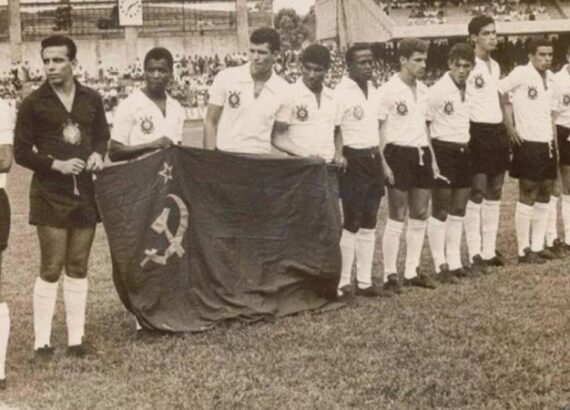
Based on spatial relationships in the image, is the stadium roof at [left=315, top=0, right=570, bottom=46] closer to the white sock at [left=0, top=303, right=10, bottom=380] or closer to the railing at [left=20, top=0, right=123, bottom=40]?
the railing at [left=20, top=0, right=123, bottom=40]

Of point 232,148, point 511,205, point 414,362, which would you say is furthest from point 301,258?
point 511,205

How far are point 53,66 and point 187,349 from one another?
6.95ft

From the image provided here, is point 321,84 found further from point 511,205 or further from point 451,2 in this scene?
point 451,2

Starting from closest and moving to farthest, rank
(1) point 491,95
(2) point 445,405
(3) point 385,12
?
(2) point 445,405, (1) point 491,95, (3) point 385,12

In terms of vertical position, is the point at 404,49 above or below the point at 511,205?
above

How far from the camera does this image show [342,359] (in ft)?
19.4

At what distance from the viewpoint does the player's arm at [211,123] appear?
720cm

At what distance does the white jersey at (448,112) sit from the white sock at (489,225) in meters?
0.92

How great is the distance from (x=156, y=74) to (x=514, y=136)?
13.1 ft

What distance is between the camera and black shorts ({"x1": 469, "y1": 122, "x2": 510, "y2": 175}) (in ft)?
28.3

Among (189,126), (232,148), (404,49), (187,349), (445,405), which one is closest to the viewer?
(445,405)

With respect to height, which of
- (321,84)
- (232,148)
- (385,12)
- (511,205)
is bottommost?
(511,205)

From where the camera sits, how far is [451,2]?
45781 mm

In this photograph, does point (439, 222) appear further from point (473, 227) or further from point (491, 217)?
point (491, 217)
